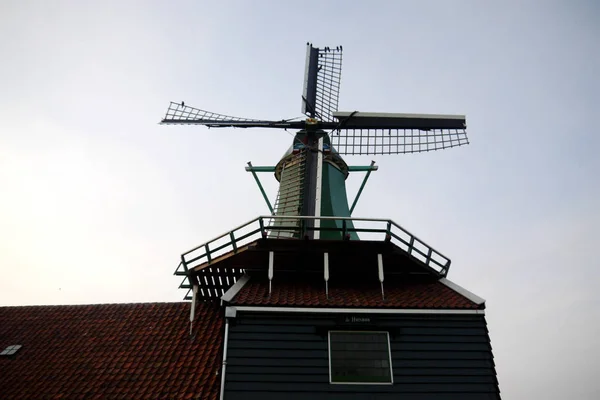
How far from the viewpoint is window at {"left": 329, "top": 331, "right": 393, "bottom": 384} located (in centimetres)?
1041

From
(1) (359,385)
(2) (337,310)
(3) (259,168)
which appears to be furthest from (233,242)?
(3) (259,168)

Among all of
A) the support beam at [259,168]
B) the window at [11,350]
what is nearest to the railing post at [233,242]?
the support beam at [259,168]

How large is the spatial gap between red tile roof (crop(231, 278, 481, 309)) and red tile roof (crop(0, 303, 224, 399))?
5.65ft

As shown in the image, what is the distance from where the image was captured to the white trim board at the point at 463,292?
37.4 feet

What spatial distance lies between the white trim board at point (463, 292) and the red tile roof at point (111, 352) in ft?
20.0

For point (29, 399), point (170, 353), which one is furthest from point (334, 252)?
point (29, 399)

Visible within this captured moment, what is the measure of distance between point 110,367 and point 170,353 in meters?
1.42

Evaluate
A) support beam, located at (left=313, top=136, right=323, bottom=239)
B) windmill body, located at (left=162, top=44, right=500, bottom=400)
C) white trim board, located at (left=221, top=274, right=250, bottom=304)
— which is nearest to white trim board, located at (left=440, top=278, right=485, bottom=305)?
windmill body, located at (left=162, top=44, right=500, bottom=400)

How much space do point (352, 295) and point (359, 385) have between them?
2.22 meters

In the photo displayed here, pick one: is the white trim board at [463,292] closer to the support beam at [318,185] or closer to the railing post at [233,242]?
the support beam at [318,185]

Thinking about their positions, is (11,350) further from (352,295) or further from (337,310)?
(352,295)

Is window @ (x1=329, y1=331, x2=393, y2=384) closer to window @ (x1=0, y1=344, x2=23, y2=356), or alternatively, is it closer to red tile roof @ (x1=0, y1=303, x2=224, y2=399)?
red tile roof @ (x1=0, y1=303, x2=224, y2=399)

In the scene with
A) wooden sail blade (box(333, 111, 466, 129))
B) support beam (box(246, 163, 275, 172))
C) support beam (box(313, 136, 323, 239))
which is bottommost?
support beam (box(313, 136, 323, 239))

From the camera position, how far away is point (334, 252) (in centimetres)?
1206
